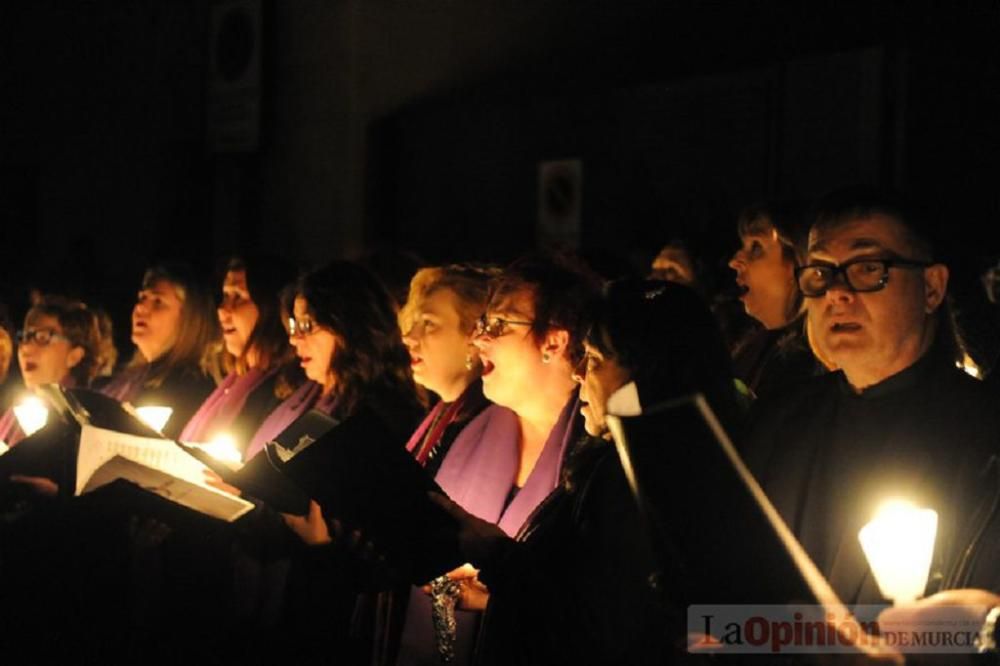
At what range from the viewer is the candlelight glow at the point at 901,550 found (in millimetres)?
2381

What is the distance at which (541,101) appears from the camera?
9805mm

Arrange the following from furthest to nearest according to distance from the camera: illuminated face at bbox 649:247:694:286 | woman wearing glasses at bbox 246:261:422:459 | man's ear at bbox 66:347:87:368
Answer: man's ear at bbox 66:347:87:368, illuminated face at bbox 649:247:694:286, woman wearing glasses at bbox 246:261:422:459

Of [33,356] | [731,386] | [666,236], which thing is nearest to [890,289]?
[731,386]

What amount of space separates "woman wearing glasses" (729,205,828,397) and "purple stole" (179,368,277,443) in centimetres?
202

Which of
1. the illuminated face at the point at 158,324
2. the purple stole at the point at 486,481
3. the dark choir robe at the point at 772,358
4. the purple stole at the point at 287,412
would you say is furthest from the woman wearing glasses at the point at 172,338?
the dark choir robe at the point at 772,358

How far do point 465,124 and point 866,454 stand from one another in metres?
7.72

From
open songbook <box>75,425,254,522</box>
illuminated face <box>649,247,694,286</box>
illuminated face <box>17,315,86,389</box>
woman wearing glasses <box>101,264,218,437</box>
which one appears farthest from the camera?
illuminated face <box>17,315,86,389</box>

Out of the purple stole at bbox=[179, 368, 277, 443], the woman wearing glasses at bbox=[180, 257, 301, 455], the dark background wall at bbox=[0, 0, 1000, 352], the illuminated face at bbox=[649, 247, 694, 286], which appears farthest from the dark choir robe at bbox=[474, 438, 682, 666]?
the purple stole at bbox=[179, 368, 277, 443]

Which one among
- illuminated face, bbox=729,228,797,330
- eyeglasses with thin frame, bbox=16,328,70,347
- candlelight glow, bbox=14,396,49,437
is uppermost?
illuminated face, bbox=729,228,797,330

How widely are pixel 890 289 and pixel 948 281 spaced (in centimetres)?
17

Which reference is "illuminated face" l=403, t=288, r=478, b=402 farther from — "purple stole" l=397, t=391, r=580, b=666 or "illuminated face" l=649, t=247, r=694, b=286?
"illuminated face" l=649, t=247, r=694, b=286

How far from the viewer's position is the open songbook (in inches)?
172

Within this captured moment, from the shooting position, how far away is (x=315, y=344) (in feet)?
16.2

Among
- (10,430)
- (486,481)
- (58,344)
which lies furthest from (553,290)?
(58,344)
